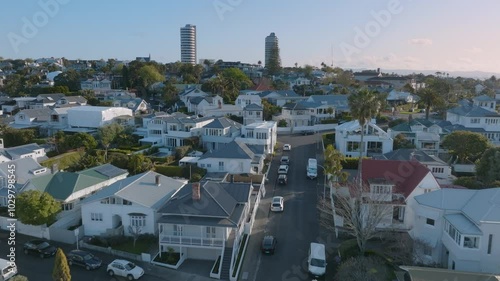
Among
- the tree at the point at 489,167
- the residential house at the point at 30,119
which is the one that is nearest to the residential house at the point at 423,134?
the tree at the point at 489,167

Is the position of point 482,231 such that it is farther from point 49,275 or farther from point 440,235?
point 49,275

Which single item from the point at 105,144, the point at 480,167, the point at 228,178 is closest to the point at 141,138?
the point at 105,144

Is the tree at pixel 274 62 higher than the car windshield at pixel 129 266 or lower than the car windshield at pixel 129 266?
higher

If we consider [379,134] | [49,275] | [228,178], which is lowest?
[49,275]

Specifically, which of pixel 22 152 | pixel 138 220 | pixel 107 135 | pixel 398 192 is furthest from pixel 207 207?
pixel 107 135

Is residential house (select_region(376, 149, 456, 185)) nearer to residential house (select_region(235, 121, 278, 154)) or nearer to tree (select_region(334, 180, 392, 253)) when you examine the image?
tree (select_region(334, 180, 392, 253))

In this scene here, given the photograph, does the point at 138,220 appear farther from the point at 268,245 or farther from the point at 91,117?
the point at 91,117

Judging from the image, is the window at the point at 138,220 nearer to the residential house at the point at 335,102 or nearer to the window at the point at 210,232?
the window at the point at 210,232
